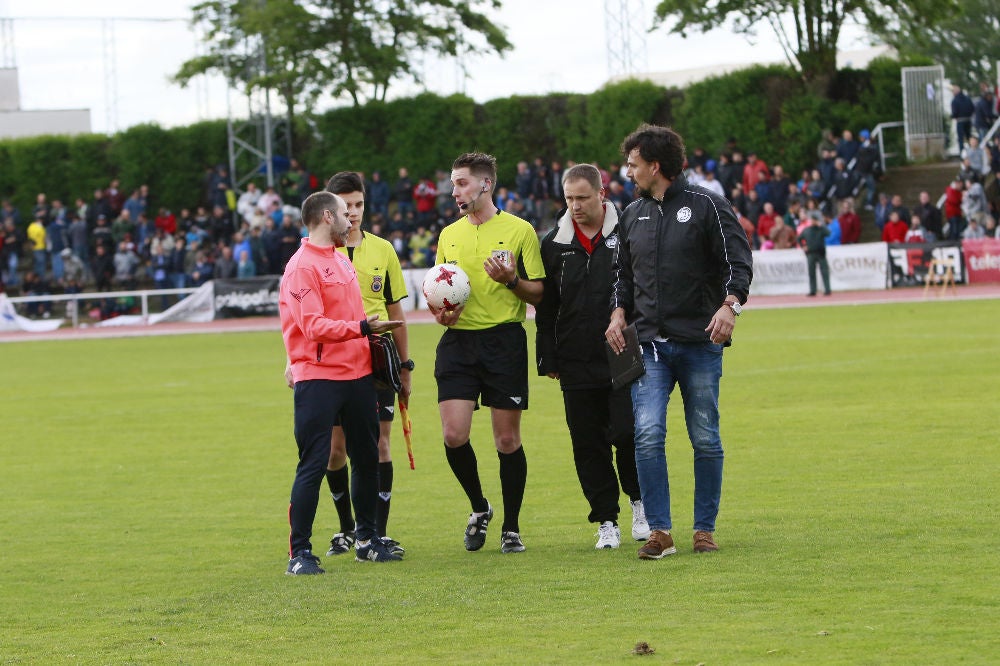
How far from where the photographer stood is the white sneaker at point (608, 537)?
8.27 meters

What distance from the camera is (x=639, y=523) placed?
8.59 meters

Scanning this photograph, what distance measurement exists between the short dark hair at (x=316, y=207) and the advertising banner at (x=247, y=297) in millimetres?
29610

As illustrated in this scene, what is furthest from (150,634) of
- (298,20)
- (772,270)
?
(298,20)

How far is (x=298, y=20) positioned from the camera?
48531mm

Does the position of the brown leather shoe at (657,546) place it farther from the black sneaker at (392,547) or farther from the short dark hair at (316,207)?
the short dark hair at (316,207)

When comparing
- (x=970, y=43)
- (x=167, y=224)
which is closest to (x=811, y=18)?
(x=167, y=224)

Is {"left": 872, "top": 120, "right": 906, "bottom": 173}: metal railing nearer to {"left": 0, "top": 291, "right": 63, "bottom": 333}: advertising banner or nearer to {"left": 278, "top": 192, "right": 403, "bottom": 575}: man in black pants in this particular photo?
{"left": 0, "top": 291, "right": 63, "bottom": 333}: advertising banner

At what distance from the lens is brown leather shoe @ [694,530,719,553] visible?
7.76 metres

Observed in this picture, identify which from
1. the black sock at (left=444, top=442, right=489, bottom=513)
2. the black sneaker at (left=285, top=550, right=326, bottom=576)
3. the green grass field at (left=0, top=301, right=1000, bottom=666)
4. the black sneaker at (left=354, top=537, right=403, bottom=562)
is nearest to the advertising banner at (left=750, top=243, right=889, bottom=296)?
the green grass field at (left=0, top=301, right=1000, bottom=666)

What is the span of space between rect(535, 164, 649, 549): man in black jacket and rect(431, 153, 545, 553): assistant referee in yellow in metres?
0.15

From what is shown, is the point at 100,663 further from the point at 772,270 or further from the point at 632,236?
the point at 772,270

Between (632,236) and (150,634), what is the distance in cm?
316

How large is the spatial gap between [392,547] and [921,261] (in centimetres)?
2691

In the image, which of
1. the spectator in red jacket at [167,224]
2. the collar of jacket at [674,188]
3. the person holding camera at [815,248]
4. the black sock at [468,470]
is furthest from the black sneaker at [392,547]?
the spectator in red jacket at [167,224]
